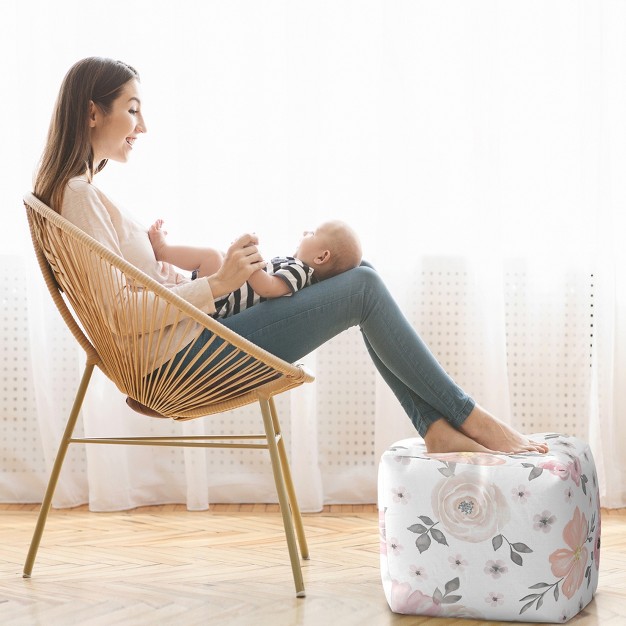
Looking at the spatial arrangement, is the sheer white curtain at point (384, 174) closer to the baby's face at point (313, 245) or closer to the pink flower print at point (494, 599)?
the baby's face at point (313, 245)

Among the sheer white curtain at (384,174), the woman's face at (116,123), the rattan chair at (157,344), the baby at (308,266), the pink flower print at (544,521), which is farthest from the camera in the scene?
the sheer white curtain at (384,174)

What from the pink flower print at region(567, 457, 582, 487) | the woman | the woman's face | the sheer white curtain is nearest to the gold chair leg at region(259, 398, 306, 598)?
the woman

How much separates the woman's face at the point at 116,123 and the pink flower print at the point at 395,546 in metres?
1.04

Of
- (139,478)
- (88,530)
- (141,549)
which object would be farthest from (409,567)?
(139,478)

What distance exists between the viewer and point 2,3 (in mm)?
2854

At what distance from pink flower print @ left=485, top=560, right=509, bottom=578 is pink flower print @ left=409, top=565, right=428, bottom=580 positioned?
0.12m

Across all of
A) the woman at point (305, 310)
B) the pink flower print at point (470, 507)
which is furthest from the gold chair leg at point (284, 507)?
the pink flower print at point (470, 507)

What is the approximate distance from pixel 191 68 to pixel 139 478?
4.15ft

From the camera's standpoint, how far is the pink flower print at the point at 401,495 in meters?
1.76

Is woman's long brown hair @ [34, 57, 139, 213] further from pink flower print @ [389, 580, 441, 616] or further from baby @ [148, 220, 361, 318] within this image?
pink flower print @ [389, 580, 441, 616]

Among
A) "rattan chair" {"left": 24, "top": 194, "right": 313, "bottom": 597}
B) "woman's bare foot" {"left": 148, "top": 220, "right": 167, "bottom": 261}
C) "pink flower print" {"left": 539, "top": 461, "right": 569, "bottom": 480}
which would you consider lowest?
"pink flower print" {"left": 539, "top": 461, "right": 569, "bottom": 480}

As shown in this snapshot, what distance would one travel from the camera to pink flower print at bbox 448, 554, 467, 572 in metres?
1.73

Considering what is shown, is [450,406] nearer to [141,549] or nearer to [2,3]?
[141,549]

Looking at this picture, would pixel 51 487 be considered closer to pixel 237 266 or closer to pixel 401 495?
pixel 237 266
